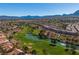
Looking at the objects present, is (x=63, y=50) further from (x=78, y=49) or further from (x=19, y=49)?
(x=19, y=49)

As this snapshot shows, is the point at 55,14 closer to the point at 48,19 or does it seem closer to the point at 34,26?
the point at 48,19

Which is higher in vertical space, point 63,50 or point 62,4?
point 62,4

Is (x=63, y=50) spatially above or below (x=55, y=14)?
below

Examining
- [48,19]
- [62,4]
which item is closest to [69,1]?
[62,4]

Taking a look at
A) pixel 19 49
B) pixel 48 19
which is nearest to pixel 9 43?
pixel 19 49

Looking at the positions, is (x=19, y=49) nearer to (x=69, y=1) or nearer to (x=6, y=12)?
(x=6, y=12)
